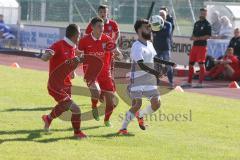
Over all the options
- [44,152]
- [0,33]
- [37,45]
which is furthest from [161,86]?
[0,33]

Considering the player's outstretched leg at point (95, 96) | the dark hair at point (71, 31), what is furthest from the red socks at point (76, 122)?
the player's outstretched leg at point (95, 96)

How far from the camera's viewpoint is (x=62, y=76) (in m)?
11.6

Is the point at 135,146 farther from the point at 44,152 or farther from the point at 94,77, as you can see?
the point at 94,77

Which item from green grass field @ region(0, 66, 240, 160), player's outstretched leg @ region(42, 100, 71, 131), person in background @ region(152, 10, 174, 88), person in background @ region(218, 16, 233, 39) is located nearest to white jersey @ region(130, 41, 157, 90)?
green grass field @ region(0, 66, 240, 160)

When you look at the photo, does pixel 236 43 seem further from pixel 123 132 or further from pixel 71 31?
pixel 71 31

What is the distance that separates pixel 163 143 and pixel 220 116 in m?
3.62

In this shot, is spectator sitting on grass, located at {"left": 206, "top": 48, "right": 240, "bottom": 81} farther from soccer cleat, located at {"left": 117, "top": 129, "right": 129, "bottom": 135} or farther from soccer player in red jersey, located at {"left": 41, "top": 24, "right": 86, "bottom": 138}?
soccer player in red jersey, located at {"left": 41, "top": 24, "right": 86, "bottom": 138}

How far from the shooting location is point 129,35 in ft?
92.6

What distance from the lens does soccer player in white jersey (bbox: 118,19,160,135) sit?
11344 mm

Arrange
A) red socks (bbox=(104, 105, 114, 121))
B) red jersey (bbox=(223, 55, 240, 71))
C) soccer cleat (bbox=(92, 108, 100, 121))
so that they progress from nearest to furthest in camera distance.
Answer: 1. red socks (bbox=(104, 105, 114, 121))
2. soccer cleat (bbox=(92, 108, 100, 121))
3. red jersey (bbox=(223, 55, 240, 71))

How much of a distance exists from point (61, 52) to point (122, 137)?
1730mm

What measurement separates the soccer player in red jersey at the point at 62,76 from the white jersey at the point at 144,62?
0.98 meters

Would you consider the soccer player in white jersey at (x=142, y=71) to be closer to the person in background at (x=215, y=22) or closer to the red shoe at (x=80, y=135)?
the red shoe at (x=80, y=135)

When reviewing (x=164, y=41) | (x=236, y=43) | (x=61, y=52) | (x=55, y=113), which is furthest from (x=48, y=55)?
(x=236, y=43)
